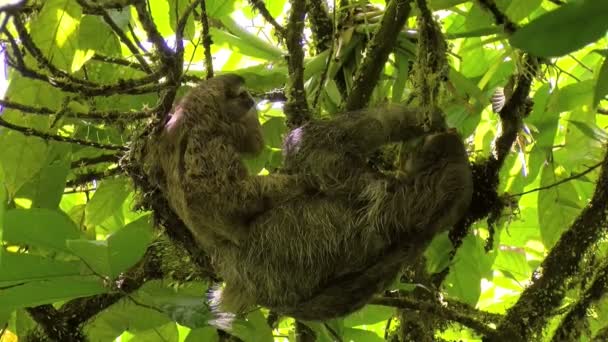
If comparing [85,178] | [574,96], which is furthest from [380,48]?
[85,178]

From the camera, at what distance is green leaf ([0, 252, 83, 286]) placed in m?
1.58

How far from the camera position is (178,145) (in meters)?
2.19

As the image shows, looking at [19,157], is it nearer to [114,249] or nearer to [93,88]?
[93,88]

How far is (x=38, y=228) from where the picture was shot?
1.53 meters

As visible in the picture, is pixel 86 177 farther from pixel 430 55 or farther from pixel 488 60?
pixel 488 60

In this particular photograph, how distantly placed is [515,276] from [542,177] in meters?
0.86

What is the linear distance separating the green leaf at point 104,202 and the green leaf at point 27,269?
108 cm

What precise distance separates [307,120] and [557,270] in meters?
1.15

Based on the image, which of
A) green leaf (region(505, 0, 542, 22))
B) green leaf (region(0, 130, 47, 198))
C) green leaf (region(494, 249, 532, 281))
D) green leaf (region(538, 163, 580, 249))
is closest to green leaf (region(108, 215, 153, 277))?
green leaf (region(0, 130, 47, 198))

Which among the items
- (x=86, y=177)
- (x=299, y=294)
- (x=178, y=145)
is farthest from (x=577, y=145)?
(x=86, y=177)

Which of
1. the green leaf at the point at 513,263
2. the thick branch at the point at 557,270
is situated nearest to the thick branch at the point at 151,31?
the thick branch at the point at 557,270

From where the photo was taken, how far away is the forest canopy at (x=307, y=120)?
214cm

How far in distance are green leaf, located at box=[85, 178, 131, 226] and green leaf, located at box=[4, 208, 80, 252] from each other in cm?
112

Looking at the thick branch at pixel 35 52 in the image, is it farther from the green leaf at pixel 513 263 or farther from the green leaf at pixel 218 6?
the green leaf at pixel 513 263
